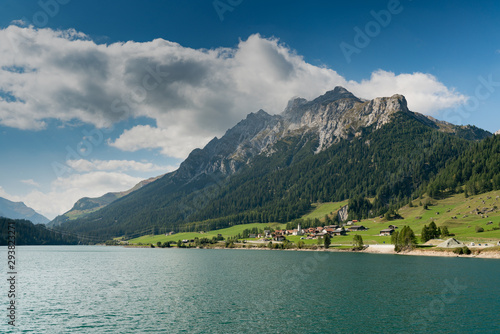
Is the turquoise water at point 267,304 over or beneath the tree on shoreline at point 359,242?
over

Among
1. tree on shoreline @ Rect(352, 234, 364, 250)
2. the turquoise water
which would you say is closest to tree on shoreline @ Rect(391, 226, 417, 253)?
tree on shoreline @ Rect(352, 234, 364, 250)

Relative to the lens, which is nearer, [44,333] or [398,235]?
[44,333]

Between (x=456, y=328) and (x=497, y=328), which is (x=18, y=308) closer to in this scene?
(x=456, y=328)

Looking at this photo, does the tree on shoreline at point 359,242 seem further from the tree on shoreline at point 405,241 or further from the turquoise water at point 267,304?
the turquoise water at point 267,304

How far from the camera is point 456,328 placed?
37.6 metres

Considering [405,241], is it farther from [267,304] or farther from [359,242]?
[267,304]

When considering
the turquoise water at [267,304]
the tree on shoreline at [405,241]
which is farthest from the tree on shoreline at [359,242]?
the turquoise water at [267,304]

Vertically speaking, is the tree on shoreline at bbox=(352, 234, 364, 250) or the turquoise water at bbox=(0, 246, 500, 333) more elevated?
the turquoise water at bbox=(0, 246, 500, 333)

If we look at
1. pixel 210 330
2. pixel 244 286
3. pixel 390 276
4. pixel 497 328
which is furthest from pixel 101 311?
pixel 390 276

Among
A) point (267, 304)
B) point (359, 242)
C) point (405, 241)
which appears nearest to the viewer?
point (267, 304)

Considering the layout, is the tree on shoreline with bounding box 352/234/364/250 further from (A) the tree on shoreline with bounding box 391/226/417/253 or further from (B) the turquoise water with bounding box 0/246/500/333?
(B) the turquoise water with bounding box 0/246/500/333

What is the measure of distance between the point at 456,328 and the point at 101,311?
4971cm

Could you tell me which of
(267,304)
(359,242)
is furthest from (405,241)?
(267,304)

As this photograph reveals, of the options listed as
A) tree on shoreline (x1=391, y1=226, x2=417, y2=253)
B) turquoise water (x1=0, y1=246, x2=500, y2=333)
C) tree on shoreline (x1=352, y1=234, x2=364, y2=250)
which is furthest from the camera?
tree on shoreline (x1=352, y1=234, x2=364, y2=250)
